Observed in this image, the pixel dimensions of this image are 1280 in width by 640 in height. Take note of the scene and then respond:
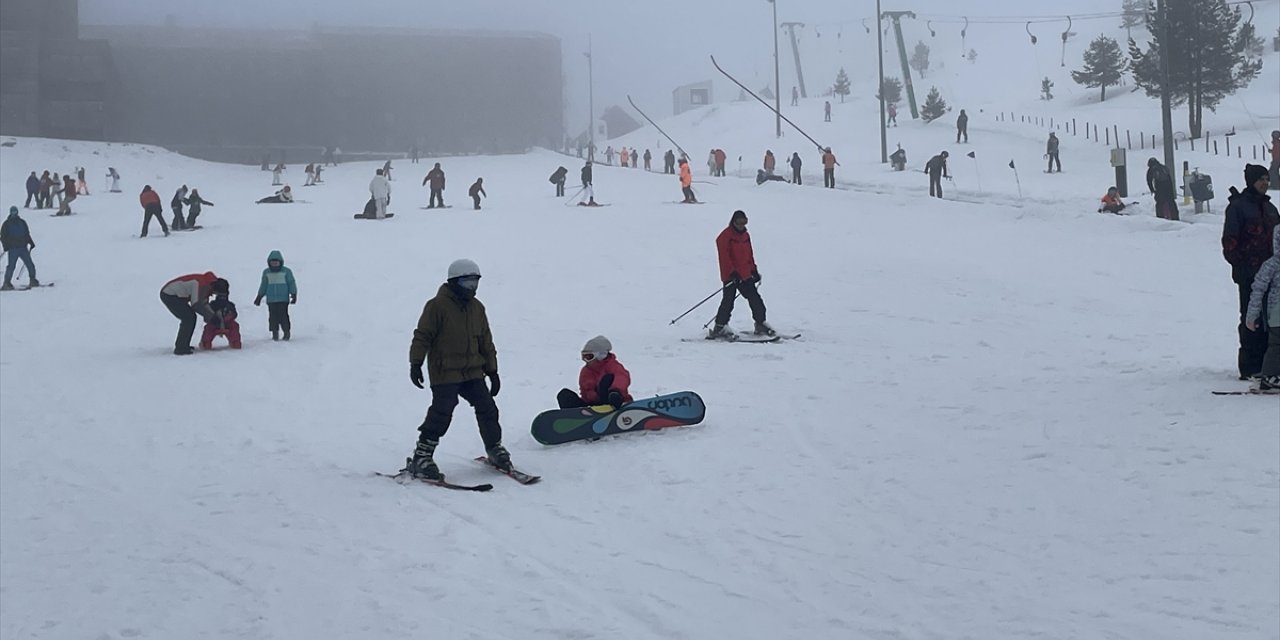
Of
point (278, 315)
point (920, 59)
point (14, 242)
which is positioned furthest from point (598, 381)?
point (920, 59)

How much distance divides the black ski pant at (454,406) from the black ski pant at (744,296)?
5.76 meters

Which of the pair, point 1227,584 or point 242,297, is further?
point 242,297

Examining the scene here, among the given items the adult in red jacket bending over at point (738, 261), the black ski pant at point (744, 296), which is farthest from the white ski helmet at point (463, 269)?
the black ski pant at point (744, 296)

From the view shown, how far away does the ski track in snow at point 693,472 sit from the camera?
5066mm

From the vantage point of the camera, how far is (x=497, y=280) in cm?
1912

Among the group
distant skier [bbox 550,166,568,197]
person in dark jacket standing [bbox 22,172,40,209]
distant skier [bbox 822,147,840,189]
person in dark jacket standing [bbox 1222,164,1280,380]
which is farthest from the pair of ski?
person in dark jacket standing [bbox 22,172,40,209]

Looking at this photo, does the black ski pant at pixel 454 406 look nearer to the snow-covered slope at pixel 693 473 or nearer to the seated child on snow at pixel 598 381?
the snow-covered slope at pixel 693 473

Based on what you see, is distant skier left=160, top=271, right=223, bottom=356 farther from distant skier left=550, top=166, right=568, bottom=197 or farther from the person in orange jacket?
distant skier left=550, top=166, right=568, bottom=197

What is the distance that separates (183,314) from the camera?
44.3 feet

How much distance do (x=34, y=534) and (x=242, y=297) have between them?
11.8 meters

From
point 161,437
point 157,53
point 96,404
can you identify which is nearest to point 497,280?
point 96,404

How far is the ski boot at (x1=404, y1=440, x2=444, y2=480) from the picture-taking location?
7.31m

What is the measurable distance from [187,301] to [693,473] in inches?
327

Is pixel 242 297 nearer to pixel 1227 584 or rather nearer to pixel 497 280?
pixel 497 280
